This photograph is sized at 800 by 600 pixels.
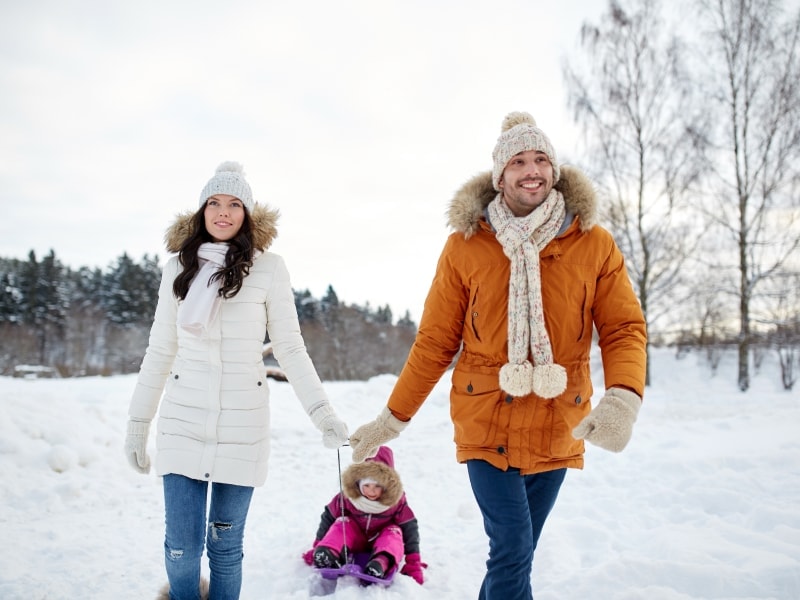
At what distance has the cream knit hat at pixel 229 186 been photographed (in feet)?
9.79

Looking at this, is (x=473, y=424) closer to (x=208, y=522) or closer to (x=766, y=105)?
(x=208, y=522)

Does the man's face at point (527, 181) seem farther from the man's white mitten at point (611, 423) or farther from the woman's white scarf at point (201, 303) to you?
the woman's white scarf at point (201, 303)

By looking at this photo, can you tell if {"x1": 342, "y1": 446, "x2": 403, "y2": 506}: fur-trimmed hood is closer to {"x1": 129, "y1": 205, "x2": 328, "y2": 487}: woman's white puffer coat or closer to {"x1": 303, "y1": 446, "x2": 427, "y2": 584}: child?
{"x1": 303, "y1": 446, "x2": 427, "y2": 584}: child

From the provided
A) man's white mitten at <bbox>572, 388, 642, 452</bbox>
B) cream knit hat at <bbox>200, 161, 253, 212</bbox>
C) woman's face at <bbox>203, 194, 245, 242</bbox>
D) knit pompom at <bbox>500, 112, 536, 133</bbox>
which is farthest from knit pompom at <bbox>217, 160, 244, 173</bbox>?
man's white mitten at <bbox>572, 388, 642, 452</bbox>

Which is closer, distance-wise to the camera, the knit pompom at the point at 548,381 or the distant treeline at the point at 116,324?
the knit pompom at the point at 548,381

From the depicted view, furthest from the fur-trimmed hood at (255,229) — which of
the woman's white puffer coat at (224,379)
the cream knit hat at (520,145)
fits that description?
the cream knit hat at (520,145)

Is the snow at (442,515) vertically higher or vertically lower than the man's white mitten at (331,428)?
lower

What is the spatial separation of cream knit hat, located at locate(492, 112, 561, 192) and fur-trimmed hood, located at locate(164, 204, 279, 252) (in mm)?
1229

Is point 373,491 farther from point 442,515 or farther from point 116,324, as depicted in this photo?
point 116,324

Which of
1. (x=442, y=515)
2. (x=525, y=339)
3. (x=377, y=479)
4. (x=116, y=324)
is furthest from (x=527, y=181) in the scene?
(x=116, y=324)

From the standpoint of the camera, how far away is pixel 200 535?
2.69 m

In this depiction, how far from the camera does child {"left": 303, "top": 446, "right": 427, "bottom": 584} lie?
3.99 metres

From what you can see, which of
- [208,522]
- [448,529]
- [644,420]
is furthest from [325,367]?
[208,522]

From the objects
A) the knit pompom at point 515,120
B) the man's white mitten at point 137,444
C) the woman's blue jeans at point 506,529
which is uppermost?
the knit pompom at point 515,120
